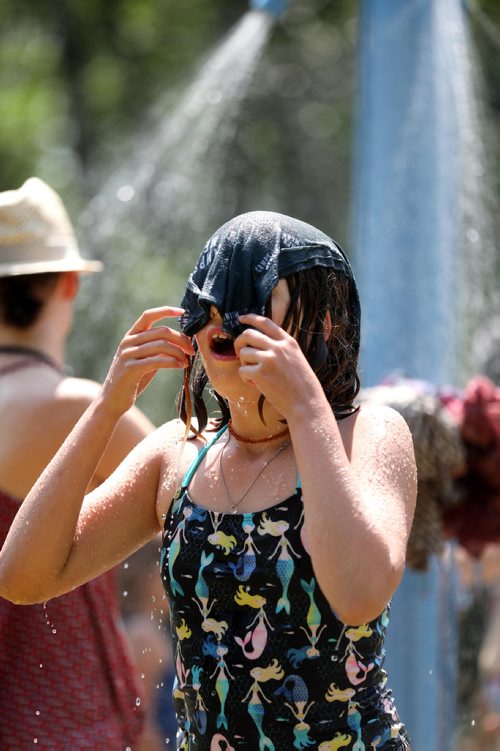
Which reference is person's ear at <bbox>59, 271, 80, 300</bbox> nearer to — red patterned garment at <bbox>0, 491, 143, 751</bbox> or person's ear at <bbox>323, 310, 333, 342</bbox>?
red patterned garment at <bbox>0, 491, 143, 751</bbox>

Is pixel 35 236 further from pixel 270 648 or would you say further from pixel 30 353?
pixel 270 648

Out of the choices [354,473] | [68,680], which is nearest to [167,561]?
[354,473]

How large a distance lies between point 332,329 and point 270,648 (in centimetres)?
50

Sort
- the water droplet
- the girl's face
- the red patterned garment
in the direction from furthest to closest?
1. the water droplet
2. the red patterned garment
3. the girl's face

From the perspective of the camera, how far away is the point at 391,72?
3896 millimetres

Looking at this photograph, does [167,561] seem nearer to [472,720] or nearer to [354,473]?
[354,473]

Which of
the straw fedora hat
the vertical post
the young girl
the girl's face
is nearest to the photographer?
the young girl

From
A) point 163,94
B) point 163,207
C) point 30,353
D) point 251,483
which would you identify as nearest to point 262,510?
point 251,483

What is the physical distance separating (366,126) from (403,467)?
7.64 ft

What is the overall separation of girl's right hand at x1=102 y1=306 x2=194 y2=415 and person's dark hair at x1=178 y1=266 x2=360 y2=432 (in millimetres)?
73

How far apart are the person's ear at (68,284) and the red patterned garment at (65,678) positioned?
0.58 m

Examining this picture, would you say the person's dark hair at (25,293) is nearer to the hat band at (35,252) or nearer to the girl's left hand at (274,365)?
the hat band at (35,252)

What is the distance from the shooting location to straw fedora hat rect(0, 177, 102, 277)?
120 inches

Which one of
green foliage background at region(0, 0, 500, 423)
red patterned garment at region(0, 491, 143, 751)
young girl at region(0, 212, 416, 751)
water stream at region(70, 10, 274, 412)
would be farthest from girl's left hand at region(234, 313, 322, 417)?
green foliage background at region(0, 0, 500, 423)
